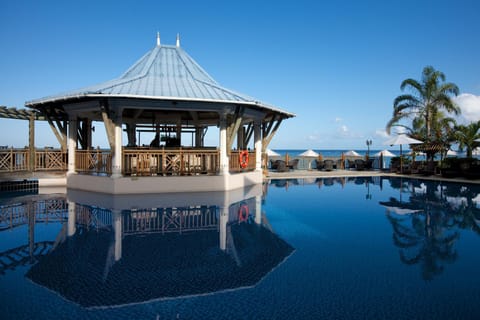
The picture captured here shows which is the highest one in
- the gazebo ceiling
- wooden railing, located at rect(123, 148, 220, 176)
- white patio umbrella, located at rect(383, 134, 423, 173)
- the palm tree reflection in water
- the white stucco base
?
the gazebo ceiling

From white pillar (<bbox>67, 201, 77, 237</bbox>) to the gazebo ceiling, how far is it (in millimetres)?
4043

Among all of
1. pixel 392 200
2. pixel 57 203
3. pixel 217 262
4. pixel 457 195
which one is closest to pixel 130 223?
pixel 217 262

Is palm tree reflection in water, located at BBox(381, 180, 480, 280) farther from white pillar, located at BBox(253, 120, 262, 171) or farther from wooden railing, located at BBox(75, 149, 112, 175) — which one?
wooden railing, located at BBox(75, 149, 112, 175)

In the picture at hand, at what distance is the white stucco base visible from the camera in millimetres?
13461

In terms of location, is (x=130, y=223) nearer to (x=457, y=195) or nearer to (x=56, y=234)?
(x=56, y=234)

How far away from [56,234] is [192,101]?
25.2 feet

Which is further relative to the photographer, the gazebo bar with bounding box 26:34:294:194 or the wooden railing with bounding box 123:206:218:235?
the gazebo bar with bounding box 26:34:294:194

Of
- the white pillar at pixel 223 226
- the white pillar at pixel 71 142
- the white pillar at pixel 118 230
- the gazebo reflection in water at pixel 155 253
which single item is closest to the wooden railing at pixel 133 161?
the white pillar at pixel 71 142

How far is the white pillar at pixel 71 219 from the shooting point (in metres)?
7.86

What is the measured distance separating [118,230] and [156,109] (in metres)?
7.14

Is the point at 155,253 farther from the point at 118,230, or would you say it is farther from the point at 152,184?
the point at 152,184

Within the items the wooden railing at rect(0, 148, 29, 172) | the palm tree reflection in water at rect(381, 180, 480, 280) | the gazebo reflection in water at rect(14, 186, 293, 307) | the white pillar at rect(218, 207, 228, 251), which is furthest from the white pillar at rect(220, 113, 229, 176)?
the wooden railing at rect(0, 148, 29, 172)

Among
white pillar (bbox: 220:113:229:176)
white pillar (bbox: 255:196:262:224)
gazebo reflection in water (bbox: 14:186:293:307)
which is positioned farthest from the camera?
white pillar (bbox: 220:113:229:176)

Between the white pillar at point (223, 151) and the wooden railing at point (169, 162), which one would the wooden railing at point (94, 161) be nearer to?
the wooden railing at point (169, 162)
